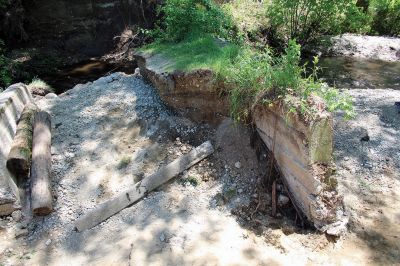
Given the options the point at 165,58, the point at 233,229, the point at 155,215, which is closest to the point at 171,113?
the point at 165,58

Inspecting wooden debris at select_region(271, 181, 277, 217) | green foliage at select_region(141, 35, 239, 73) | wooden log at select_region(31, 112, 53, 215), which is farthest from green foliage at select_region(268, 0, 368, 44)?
wooden log at select_region(31, 112, 53, 215)

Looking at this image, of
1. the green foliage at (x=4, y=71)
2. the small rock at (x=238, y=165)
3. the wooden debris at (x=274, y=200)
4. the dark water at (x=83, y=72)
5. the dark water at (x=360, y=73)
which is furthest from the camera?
the dark water at (x=83, y=72)

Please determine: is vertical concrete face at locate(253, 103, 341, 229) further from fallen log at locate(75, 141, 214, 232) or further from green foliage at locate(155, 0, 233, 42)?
green foliage at locate(155, 0, 233, 42)

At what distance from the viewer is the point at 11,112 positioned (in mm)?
5504

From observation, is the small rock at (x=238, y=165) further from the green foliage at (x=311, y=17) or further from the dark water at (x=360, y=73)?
the green foliage at (x=311, y=17)

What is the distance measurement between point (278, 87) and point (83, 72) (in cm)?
770

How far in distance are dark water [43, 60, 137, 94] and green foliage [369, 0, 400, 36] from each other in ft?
25.3

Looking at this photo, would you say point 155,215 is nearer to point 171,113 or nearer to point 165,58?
point 171,113

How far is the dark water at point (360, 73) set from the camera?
9094 mm

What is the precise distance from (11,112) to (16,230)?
6.42 ft

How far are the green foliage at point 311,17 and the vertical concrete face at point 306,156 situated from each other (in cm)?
641

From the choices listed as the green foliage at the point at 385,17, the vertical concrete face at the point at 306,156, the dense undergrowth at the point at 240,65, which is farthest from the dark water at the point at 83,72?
the green foliage at the point at 385,17

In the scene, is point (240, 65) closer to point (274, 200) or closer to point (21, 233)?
point (274, 200)

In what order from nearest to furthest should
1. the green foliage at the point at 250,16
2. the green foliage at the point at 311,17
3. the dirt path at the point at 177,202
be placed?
the dirt path at the point at 177,202, the green foliage at the point at 311,17, the green foliage at the point at 250,16
